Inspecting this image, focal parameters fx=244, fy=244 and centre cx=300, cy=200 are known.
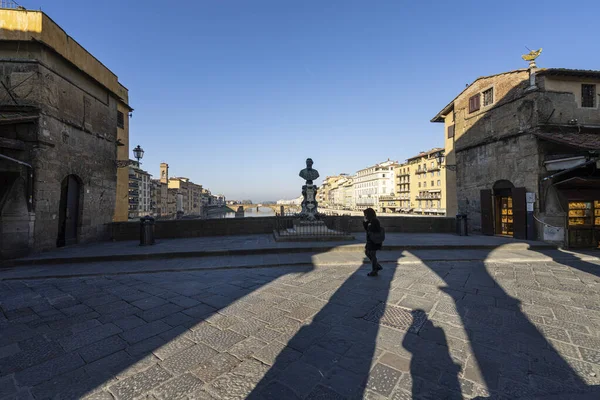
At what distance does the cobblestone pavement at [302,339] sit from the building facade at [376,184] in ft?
227

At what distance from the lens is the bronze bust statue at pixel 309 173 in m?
12.3

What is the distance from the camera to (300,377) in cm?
221

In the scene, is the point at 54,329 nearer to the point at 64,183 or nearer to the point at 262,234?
the point at 64,183

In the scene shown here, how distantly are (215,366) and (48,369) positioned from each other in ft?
5.23

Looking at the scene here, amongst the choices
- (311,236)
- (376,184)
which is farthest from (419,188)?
(311,236)

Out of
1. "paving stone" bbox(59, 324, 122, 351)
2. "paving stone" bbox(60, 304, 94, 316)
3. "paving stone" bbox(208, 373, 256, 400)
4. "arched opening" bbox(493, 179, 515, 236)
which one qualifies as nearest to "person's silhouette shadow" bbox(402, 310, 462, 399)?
"paving stone" bbox(208, 373, 256, 400)

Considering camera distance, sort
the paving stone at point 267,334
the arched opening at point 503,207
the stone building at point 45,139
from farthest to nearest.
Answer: the arched opening at point 503,207
the stone building at point 45,139
the paving stone at point 267,334

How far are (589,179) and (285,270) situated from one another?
11848 millimetres

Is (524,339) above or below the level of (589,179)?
below

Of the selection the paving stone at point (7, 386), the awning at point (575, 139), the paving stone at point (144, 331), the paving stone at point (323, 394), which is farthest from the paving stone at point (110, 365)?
the awning at point (575, 139)

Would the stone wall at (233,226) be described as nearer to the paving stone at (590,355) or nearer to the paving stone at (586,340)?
the paving stone at (586,340)

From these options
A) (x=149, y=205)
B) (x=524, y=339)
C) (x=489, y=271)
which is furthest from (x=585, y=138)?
(x=149, y=205)

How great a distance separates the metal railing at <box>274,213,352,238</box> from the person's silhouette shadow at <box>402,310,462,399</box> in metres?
6.66

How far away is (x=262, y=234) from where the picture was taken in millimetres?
12289
